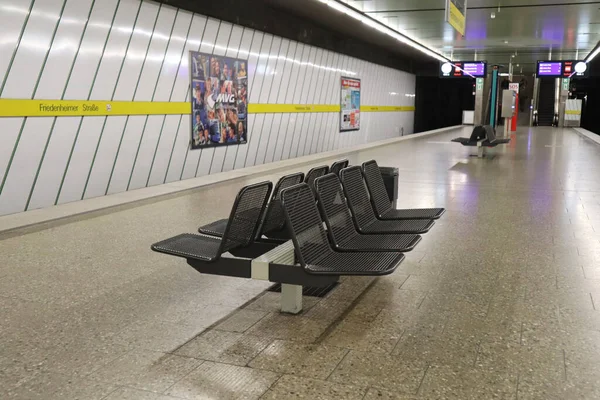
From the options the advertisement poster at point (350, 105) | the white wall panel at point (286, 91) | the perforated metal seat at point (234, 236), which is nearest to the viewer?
the perforated metal seat at point (234, 236)

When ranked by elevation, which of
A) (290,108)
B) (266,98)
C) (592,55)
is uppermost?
(592,55)

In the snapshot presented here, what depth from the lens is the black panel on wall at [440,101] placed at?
31.7 metres

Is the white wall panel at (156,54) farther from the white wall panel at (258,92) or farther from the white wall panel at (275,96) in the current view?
the white wall panel at (275,96)

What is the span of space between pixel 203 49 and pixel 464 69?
58.2 ft

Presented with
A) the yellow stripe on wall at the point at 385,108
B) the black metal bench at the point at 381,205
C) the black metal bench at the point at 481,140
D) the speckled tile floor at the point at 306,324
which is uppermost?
the yellow stripe on wall at the point at 385,108

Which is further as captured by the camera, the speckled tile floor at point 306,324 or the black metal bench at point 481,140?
the black metal bench at point 481,140

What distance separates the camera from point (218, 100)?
11133 millimetres

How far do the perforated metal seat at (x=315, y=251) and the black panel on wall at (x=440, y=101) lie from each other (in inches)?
1099

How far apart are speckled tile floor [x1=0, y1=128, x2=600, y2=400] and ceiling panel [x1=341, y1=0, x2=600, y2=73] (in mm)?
8341

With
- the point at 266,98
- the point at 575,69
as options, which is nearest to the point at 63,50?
the point at 266,98

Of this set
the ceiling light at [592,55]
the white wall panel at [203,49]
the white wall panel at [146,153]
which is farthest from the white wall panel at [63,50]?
the ceiling light at [592,55]

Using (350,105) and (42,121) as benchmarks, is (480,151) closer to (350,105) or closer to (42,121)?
(350,105)

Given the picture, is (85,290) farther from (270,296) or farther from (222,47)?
(222,47)

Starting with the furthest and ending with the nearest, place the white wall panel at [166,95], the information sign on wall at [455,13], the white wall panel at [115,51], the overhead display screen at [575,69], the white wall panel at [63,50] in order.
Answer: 1. the overhead display screen at [575,69]
2. the information sign on wall at [455,13]
3. the white wall panel at [166,95]
4. the white wall panel at [115,51]
5. the white wall panel at [63,50]
